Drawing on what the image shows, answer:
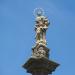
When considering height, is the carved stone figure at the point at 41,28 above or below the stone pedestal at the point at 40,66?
above

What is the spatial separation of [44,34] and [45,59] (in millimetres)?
3666

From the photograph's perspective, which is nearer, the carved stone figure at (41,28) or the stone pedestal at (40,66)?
the stone pedestal at (40,66)

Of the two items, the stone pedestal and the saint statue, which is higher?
the saint statue

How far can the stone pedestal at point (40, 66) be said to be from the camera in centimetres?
4691

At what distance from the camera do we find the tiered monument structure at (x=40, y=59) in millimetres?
46938

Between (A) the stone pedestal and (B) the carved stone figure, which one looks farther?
(B) the carved stone figure

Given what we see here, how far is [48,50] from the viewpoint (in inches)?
1912

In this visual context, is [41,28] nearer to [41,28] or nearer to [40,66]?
[41,28]

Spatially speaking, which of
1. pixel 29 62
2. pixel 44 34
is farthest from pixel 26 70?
pixel 44 34

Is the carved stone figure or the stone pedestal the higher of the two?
the carved stone figure

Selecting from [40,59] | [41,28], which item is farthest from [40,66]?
[41,28]

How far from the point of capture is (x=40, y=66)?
4694 cm

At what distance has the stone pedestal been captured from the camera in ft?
154

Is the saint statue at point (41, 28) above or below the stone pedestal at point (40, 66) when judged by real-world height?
above
